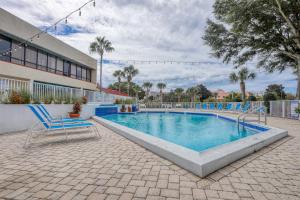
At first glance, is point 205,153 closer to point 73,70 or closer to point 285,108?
point 285,108

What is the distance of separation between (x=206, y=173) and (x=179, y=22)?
408 inches

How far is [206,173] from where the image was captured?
7.57 feet

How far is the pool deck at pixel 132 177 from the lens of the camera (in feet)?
6.02

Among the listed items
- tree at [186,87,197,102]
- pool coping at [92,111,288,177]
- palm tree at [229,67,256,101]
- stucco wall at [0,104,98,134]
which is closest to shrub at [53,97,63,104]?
stucco wall at [0,104,98,134]

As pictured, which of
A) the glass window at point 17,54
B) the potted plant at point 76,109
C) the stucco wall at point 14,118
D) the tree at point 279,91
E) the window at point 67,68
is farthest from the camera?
the tree at point 279,91

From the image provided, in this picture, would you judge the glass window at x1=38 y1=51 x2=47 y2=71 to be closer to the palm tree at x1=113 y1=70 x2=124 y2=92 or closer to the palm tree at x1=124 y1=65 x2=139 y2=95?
the palm tree at x1=124 y1=65 x2=139 y2=95

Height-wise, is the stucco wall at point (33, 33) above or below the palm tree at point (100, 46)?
below

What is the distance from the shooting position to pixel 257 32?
11.6 m

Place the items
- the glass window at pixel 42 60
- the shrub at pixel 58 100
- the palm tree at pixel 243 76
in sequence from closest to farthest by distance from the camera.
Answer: the shrub at pixel 58 100 < the glass window at pixel 42 60 < the palm tree at pixel 243 76

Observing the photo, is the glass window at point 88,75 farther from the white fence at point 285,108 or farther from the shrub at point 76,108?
the white fence at point 285,108

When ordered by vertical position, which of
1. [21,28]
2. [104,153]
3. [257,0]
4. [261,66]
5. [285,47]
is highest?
[257,0]

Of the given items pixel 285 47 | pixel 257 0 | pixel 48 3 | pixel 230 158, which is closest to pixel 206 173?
pixel 230 158

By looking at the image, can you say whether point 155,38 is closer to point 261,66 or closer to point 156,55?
point 156,55

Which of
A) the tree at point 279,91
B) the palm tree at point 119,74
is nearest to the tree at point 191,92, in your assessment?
the tree at point 279,91
